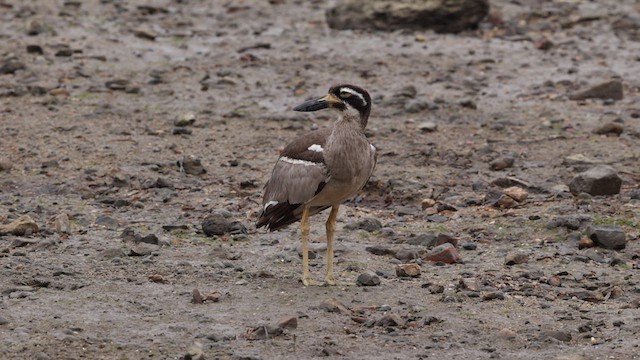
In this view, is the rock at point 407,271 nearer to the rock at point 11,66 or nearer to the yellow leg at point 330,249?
the yellow leg at point 330,249

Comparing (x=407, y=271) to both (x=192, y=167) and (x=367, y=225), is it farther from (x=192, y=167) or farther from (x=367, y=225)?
(x=192, y=167)

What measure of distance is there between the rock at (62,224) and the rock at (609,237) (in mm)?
3802

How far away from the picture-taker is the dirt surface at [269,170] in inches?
303

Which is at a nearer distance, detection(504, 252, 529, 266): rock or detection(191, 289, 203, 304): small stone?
detection(191, 289, 203, 304): small stone

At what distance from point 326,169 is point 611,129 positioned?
5216 millimetres

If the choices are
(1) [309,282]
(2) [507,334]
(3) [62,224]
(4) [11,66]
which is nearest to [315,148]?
(1) [309,282]

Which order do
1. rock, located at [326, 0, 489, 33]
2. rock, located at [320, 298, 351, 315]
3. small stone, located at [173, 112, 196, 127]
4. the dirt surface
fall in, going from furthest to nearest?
rock, located at [326, 0, 489, 33] → small stone, located at [173, 112, 196, 127] → rock, located at [320, 298, 351, 315] → the dirt surface

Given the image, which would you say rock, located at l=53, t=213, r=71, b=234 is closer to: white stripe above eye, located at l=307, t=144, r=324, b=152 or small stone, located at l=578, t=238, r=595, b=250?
white stripe above eye, located at l=307, t=144, r=324, b=152

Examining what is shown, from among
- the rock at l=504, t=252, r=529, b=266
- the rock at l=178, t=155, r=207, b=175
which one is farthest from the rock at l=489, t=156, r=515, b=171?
the rock at l=504, t=252, r=529, b=266

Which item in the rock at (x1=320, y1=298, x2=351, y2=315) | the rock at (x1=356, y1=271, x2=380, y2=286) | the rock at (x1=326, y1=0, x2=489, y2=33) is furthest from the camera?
the rock at (x1=326, y1=0, x2=489, y2=33)

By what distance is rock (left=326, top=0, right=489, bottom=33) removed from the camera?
16.7 metres

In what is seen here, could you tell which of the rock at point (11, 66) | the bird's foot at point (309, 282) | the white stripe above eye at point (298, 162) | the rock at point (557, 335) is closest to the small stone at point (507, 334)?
the rock at point (557, 335)

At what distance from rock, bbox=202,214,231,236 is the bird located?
104 cm

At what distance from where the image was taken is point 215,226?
388 inches
